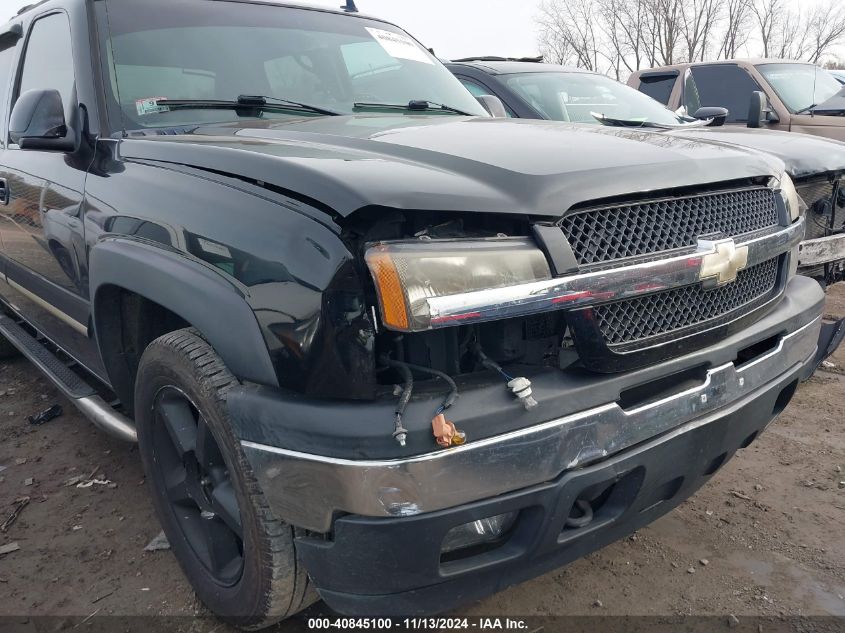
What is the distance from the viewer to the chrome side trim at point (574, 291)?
4.61 feet

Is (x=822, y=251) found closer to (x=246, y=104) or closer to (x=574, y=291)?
(x=574, y=291)

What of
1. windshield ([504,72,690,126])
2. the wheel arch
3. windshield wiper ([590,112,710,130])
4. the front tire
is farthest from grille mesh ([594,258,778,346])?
windshield ([504,72,690,126])

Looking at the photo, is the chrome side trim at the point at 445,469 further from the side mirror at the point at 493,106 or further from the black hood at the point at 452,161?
the side mirror at the point at 493,106

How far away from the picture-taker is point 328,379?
144 centimetres

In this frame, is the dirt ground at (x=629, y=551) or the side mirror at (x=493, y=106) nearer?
the dirt ground at (x=629, y=551)

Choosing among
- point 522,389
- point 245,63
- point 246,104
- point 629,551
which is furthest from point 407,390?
point 245,63

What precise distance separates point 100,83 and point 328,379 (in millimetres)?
1678

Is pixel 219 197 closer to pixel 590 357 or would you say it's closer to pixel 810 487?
pixel 590 357

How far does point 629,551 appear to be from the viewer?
2.44 metres

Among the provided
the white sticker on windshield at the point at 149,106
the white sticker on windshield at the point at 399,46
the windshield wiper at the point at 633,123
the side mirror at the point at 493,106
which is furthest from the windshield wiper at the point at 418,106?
the windshield wiper at the point at 633,123

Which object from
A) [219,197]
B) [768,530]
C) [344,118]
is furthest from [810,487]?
[219,197]

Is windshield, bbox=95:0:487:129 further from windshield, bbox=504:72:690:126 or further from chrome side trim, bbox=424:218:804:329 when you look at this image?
windshield, bbox=504:72:690:126

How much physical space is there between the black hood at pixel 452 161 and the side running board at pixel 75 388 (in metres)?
0.97

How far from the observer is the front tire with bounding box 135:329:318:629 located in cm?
166
